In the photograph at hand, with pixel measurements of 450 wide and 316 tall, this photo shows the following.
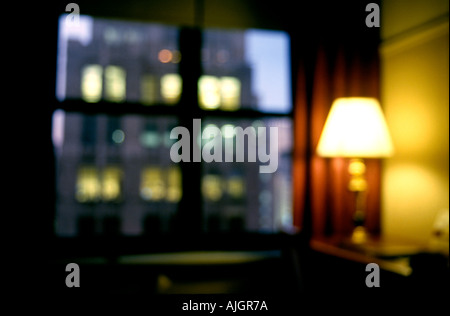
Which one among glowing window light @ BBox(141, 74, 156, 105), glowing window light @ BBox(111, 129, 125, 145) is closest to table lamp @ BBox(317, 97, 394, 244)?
glowing window light @ BBox(111, 129, 125, 145)

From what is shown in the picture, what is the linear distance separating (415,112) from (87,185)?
3204cm

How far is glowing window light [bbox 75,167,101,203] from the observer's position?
3178 cm

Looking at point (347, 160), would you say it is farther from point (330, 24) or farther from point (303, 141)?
point (330, 24)

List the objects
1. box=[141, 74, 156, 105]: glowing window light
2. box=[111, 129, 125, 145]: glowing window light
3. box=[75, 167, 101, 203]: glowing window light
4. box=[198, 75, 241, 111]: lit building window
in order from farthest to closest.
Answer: box=[141, 74, 156, 105]: glowing window light < box=[75, 167, 101, 203]: glowing window light < box=[111, 129, 125, 145]: glowing window light < box=[198, 75, 241, 111]: lit building window

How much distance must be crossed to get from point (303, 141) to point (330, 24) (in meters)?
0.76

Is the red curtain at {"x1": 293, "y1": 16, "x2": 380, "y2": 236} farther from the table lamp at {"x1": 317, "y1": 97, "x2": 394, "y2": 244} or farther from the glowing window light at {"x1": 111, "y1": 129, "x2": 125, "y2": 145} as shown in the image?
the glowing window light at {"x1": 111, "y1": 129, "x2": 125, "y2": 145}

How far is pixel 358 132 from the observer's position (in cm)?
191

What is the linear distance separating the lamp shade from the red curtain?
1.35ft

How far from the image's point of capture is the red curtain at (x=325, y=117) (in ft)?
7.72

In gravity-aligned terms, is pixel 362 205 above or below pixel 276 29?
below

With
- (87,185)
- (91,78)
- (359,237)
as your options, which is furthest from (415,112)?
(87,185)

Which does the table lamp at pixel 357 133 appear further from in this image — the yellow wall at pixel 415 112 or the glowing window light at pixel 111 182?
the glowing window light at pixel 111 182

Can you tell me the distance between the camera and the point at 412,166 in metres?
2.14

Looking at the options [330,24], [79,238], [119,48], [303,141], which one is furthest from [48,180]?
[119,48]
